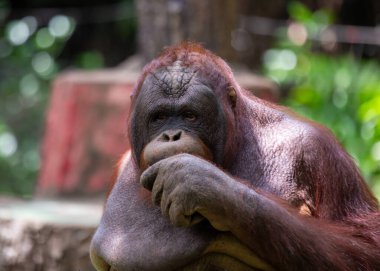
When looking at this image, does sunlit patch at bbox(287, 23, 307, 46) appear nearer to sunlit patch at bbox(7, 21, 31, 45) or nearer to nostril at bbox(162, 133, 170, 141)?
sunlit patch at bbox(7, 21, 31, 45)

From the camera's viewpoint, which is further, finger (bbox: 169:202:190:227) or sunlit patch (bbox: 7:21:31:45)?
sunlit patch (bbox: 7:21:31:45)

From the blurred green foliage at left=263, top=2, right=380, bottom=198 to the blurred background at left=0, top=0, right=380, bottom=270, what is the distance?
0.01 m

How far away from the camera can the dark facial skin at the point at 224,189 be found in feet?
10.9

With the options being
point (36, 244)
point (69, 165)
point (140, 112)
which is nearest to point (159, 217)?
point (140, 112)

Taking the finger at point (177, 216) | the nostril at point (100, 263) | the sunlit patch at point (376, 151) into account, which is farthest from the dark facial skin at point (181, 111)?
the sunlit patch at point (376, 151)

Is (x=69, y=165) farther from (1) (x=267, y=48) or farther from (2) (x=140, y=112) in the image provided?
(1) (x=267, y=48)

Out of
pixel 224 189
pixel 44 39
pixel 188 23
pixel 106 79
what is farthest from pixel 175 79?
pixel 44 39

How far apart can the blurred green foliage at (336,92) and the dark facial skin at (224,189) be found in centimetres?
345

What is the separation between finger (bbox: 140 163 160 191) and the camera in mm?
3367

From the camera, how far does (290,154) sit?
3721 mm

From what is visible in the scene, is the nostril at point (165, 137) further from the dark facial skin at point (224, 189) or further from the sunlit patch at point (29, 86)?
the sunlit patch at point (29, 86)

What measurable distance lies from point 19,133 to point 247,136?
8.35 m

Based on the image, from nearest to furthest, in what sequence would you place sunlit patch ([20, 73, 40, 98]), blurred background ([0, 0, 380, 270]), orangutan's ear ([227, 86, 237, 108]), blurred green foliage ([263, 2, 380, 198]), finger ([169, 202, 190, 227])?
1. finger ([169, 202, 190, 227])
2. orangutan's ear ([227, 86, 237, 108])
3. blurred background ([0, 0, 380, 270])
4. blurred green foliage ([263, 2, 380, 198])
5. sunlit patch ([20, 73, 40, 98])

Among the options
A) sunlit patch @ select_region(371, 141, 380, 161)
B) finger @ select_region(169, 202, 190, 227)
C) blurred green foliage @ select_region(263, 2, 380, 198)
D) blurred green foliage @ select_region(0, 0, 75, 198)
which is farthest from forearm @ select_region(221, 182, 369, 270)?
blurred green foliage @ select_region(0, 0, 75, 198)
